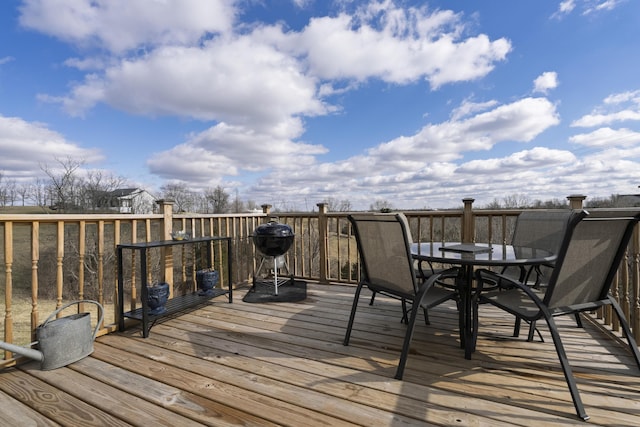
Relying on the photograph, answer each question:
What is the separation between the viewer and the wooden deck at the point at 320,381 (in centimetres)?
132

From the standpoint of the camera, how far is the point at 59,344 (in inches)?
72.4

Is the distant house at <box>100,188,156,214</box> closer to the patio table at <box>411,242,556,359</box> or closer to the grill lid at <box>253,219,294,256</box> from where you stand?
the grill lid at <box>253,219,294,256</box>

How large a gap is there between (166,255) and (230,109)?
6.70m

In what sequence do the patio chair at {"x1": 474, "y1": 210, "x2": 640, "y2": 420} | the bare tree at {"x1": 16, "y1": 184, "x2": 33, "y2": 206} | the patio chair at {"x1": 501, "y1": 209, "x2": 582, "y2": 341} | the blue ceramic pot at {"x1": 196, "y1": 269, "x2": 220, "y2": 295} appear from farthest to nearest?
1. the bare tree at {"x1": 16, "y1": 184, "x2": 33, "y2": 206}
2. the blue ceramic pot at {"x1": 196, "y1": 269, "x2": 220, "y2": 295}
3. the patio chair at {"x1": 501, "y1": 209, "x2": 582, "y2": 341}
4. the patio chair at {"x1": 474, "y1": 210, "x2": 640, "y2": 420}

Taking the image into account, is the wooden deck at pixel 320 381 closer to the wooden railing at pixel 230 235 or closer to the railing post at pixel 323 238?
the wooden railing at pixel 230 235

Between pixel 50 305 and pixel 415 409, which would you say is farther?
pixel 50 305

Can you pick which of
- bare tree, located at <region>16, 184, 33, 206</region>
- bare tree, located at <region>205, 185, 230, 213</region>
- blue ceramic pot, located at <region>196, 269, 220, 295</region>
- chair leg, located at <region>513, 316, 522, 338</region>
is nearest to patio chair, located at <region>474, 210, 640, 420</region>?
chair leg, located at <region>513, 316, 522, 338</region>

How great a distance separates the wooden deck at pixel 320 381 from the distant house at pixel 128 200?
1181 cm

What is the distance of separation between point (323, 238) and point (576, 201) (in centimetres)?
295

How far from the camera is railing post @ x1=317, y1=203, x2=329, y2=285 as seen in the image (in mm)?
4066

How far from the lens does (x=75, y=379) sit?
169 cm

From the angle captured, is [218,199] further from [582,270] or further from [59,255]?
[582,270]

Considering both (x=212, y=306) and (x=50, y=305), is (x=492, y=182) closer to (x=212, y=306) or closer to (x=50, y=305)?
(x=212, y=306)

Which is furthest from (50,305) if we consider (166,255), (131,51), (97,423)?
(97,423)
